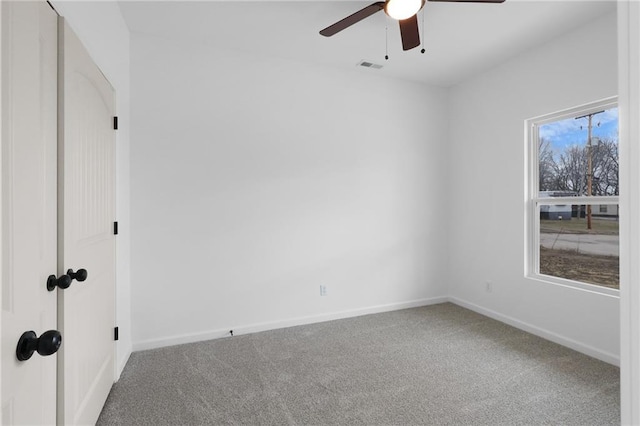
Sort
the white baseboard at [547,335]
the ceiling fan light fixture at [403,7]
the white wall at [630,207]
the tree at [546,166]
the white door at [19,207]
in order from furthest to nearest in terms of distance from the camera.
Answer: the tree at [546,166], the white baseboard at [547,335], the ceiling fan light fixture at [403,7], the white door at [19,207], the white wall at [630,207]

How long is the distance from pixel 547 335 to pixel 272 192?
2.99m

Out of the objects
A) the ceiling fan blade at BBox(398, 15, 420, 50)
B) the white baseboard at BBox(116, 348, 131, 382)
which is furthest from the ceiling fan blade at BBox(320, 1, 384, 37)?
the white baseboard at BBox(116, 348, 131, 382)

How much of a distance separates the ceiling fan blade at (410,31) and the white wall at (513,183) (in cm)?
161

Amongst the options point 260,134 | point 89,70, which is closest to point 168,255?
point 260,134

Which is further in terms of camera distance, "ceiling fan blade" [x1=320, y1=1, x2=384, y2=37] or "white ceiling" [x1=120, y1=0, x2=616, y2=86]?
"white ceiling" [x1=120, y1=0, x2=616, y2=86]

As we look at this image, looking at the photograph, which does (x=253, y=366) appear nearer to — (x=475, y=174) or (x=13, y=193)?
(x=13, y=193)

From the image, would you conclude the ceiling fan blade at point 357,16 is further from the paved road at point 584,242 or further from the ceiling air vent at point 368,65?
the paved road at point 584,242

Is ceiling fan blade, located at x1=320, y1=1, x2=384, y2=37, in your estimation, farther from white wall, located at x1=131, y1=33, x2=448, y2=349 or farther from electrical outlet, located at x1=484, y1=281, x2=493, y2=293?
electrical outlet, located at x1=484, y1=281, x2=493, y2=293

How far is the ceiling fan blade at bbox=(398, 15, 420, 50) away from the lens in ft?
7.33

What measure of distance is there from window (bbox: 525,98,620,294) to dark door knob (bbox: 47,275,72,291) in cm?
376

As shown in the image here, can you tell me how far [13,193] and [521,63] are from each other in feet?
13.3

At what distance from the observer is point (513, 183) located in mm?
3473

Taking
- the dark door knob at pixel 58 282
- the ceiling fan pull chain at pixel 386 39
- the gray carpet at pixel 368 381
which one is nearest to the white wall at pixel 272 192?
the gray carpet at pixel 368 381

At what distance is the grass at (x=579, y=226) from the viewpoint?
2.82 m
